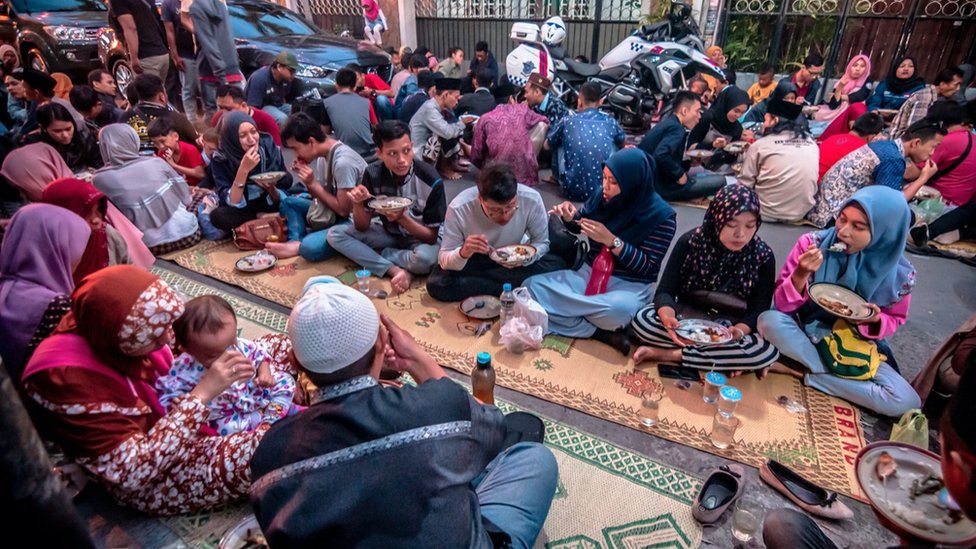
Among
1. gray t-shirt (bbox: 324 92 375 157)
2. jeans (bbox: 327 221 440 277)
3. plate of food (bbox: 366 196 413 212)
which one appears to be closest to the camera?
plate of food (bbox: 366 196 413 212)

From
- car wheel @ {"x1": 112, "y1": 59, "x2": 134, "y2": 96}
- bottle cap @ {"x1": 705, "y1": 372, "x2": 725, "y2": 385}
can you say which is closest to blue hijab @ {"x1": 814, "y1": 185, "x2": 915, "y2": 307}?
bottle cap @ {"x1": 705, "y1": 372, "x2": 725, "y2": 385}

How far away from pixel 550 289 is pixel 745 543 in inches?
67.4

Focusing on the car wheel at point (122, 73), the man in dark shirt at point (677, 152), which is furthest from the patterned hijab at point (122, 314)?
the car wheel at point (122, 73)

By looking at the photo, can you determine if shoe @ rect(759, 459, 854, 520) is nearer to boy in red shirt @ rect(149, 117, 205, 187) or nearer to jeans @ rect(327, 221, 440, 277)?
jeans @ rect(327, 221, 440, 277)

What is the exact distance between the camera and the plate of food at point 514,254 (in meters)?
3.21

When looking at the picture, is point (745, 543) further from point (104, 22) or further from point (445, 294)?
point (104, 22)

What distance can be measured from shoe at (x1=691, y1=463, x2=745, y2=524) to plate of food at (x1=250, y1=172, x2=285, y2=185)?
12.5ft

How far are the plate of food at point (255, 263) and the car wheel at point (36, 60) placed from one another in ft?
20.2

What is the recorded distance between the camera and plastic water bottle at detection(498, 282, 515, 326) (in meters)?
3.30

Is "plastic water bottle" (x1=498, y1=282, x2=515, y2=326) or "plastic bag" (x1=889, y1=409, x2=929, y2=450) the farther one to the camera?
"plastic water bottle" (x1=498, y1=282, x2=515, y2=326)

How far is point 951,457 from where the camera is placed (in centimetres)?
112

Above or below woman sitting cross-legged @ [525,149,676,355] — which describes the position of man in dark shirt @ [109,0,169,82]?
above

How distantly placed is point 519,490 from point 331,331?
93 cm

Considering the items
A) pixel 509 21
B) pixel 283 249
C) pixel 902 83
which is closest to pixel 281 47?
pixel 283 249
